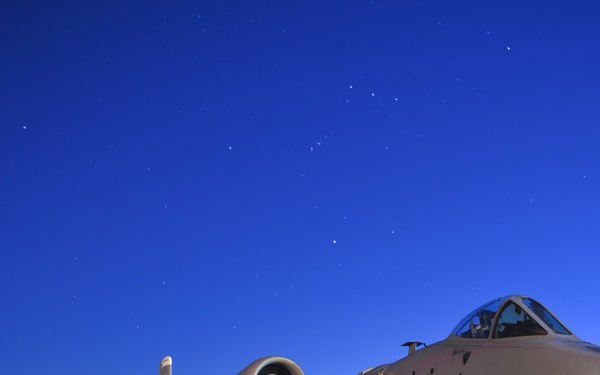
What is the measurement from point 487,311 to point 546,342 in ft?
5.54

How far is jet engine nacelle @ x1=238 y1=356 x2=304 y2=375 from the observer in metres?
8.28

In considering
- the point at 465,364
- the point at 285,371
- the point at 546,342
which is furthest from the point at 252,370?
the point at 546,342

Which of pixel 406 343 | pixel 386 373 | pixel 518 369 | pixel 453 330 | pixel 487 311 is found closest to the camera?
pixel 518 369

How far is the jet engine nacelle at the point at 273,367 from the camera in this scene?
27.2 feet

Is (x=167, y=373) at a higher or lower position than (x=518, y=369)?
higher

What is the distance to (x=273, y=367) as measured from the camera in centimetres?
882

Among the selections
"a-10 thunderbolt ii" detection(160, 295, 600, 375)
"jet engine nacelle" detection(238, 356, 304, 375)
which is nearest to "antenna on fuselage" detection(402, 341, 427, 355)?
"a-10 thunderbolt ii" detection(160, 295, 600, 375)

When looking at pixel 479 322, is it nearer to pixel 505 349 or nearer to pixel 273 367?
pixel 505 349

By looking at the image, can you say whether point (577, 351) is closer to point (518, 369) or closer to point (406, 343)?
point (518, 369)

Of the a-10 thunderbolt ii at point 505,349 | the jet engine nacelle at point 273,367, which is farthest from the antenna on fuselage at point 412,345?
the jet engine nacelle at point 273,367

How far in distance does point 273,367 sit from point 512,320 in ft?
12.2

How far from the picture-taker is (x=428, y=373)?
9969 mm

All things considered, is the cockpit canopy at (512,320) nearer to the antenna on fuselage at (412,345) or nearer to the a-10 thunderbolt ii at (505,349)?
the a-10 thunderbolt ii at (505,349)

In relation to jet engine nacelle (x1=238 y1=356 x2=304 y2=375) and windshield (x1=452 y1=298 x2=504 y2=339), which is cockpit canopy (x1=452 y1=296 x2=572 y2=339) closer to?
windshield (x1=452 y1=298 x2=504 y2=339)
